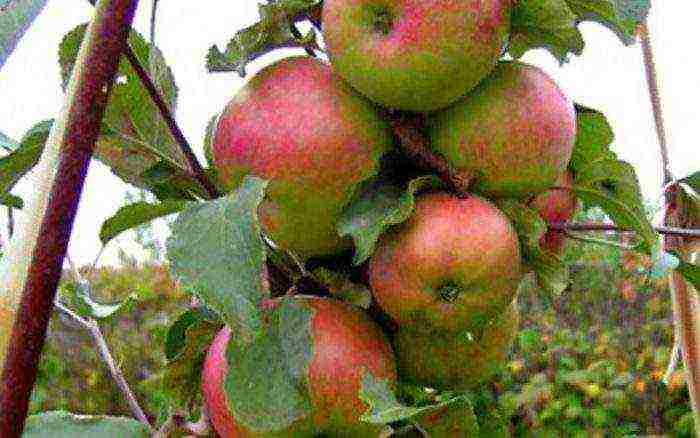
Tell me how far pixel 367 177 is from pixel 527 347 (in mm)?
2317

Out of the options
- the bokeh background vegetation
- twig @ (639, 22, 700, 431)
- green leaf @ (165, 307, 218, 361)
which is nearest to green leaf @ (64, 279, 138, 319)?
green leaf @ (165, 307, 218, 361)

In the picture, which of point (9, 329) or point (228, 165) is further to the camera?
point (228, 165)

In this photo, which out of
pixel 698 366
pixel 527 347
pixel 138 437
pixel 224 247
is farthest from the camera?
pixel 527 347

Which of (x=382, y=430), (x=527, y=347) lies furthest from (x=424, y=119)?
(x=527, y=347)

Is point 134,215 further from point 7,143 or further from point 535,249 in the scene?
point 535,249

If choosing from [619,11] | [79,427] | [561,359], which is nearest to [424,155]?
[619,11]

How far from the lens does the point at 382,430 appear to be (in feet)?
1.42

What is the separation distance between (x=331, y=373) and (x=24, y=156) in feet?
0.61

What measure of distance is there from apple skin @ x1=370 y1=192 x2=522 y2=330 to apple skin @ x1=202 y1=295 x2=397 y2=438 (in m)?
0.03

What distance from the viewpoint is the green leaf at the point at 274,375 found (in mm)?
397

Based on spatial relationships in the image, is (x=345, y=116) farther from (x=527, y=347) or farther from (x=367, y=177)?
(x=527, y=347)

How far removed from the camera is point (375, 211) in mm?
414

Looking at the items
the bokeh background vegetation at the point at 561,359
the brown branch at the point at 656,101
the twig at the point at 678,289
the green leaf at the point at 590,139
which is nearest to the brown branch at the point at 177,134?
the green leaf at the point at 590,139

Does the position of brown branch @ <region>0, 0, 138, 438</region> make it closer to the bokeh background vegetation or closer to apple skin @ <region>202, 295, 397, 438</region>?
apple skin @ <region>202, 295, 397, 438</region>
